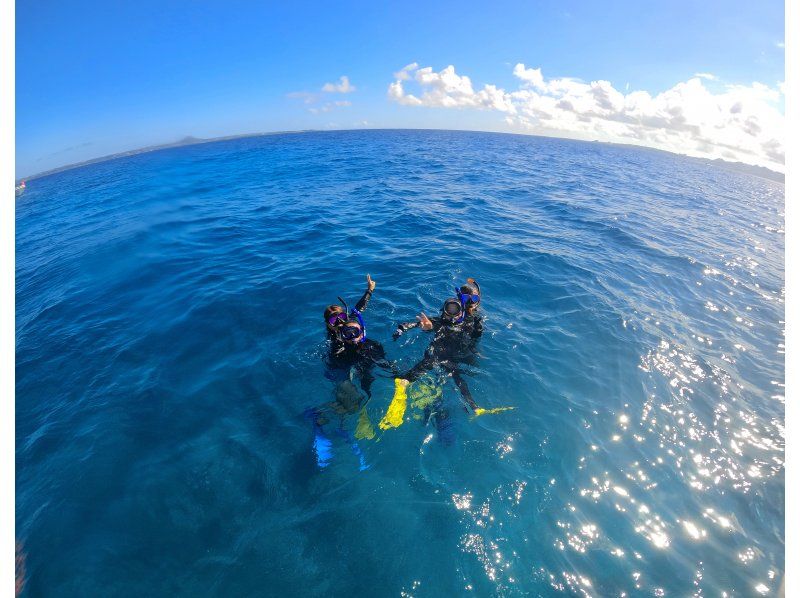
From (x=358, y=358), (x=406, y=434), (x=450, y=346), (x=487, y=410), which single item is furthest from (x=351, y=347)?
(x=487, y=410)

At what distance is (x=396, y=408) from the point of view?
307 inches

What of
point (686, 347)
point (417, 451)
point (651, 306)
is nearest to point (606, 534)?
point (417, 451)

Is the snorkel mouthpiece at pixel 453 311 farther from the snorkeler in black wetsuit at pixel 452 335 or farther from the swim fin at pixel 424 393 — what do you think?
the swim fin at pixel 424 393

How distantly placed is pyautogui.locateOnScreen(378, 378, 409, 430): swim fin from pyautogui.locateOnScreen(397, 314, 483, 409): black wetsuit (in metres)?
0.27

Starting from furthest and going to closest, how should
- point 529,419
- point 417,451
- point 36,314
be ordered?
point 36,314 < point 529,419 < point 417,451

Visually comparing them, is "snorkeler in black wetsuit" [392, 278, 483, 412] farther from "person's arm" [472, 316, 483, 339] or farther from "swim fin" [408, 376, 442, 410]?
"swim fin" [408, 376, 442, 410]

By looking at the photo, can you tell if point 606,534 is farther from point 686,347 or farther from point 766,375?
point 766,375

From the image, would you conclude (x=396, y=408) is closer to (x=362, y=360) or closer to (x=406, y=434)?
(x=406, y=434)

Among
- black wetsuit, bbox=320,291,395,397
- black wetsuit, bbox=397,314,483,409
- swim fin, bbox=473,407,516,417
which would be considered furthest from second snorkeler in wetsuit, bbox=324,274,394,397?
swim fin, bbox=473,407,516,417

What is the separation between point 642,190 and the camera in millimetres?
34781

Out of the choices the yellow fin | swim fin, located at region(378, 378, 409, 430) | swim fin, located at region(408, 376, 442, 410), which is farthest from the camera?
swim fin, located at region(408, 376, 442, 410)

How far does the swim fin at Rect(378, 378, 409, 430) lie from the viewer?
7469 millimetres

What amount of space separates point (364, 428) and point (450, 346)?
3.12 metres

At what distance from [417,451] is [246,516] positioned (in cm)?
340
